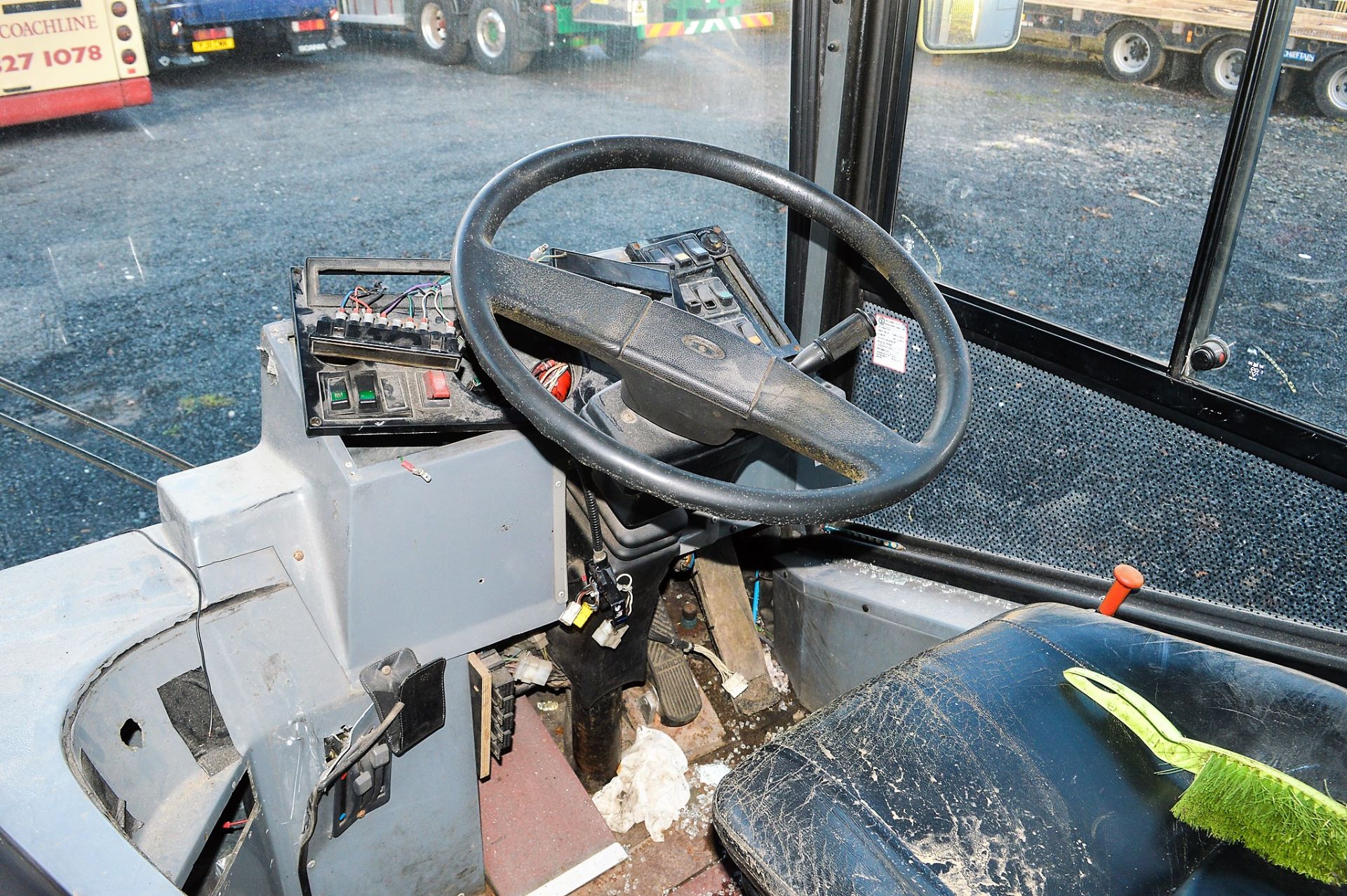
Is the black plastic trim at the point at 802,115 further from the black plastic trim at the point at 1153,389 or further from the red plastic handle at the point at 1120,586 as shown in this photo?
the red plastic handle at the point at 1120,586

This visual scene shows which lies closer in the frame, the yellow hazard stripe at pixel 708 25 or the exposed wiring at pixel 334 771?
the exposed wiring at pixel 334 771

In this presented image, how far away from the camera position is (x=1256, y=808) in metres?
1.03

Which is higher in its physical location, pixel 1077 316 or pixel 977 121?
pixel 977 121

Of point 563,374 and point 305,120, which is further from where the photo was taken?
point 305,120

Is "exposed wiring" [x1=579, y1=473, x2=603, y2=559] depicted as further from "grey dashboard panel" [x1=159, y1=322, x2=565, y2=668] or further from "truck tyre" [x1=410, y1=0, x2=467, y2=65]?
"truck tyre" [x1=410, y1=0, x2=467, y2=65]

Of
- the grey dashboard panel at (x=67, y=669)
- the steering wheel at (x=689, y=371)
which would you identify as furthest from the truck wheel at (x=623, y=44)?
the grey dashboard panel at (x=67, y=669)

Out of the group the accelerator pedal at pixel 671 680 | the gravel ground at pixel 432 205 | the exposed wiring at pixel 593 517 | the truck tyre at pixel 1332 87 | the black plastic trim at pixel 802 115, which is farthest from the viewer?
the accelerator pedal at pixel 671 680

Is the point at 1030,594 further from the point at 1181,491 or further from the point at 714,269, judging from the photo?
the point at 714,269

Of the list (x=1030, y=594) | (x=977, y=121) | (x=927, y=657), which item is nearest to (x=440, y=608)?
(x=927, y=657)

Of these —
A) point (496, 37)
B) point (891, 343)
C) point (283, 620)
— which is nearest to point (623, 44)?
point (496, 37)

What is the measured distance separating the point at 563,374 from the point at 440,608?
16.5 inches

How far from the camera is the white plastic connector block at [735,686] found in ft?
7.36

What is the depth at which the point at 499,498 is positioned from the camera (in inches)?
59.5

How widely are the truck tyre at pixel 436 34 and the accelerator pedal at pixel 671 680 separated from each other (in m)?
1.21
